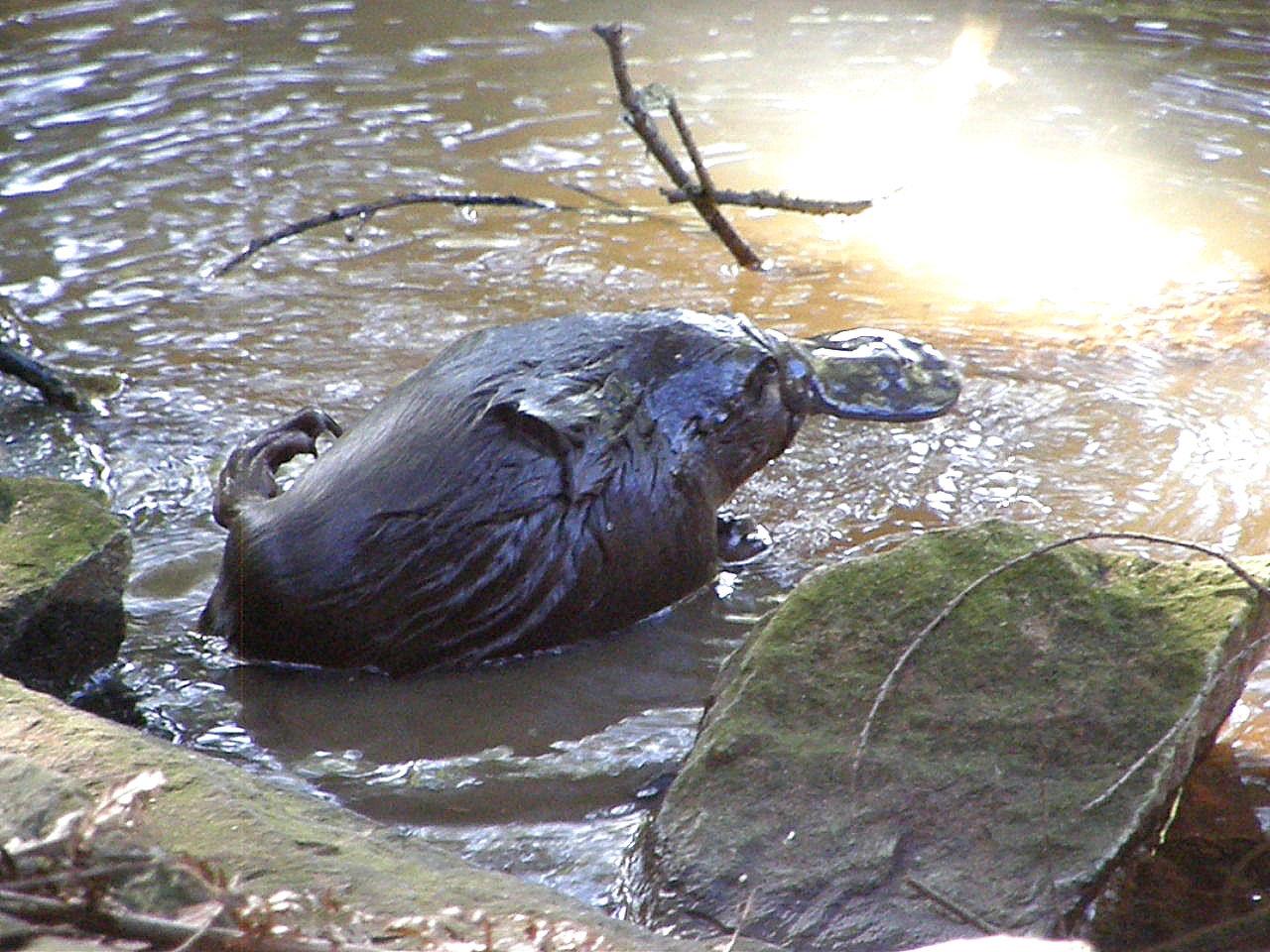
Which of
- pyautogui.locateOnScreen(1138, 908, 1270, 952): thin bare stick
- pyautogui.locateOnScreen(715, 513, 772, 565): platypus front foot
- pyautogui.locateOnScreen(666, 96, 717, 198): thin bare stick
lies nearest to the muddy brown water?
pyautogui.locateOnScreen(715, 513, 772, 565): platypus front foot

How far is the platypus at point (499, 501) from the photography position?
9.53 feet

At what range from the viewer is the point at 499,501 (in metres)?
2.93

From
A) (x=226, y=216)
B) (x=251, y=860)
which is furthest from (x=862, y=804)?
(x=226, y=216)

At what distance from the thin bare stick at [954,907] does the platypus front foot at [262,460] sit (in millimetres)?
1651

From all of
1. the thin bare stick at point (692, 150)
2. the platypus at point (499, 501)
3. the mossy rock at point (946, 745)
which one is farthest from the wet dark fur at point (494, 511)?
the thin bare stick at point (692, 150)

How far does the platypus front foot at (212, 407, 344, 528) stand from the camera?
3.20 m

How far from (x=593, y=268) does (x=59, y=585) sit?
2654mm

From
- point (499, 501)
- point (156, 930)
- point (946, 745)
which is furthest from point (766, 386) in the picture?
point (156, 930)

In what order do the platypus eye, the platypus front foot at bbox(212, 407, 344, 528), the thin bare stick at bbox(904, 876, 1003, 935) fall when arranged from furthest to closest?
the platypus eye < the platypus front foot at bbox(212, 407, 344, 528) < the thin bare stick at bbox(904, 876, 1003, 935)

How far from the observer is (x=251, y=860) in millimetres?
1851

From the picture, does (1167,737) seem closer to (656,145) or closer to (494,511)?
(494,511)

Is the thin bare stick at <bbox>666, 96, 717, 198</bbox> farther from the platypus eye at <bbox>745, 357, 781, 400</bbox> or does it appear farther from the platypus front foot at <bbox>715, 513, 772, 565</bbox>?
the platypus front foot at <bbox>715, 513, 772, 565</bbox>

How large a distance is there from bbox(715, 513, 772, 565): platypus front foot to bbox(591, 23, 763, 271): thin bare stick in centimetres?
150

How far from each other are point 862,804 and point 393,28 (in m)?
6.24
